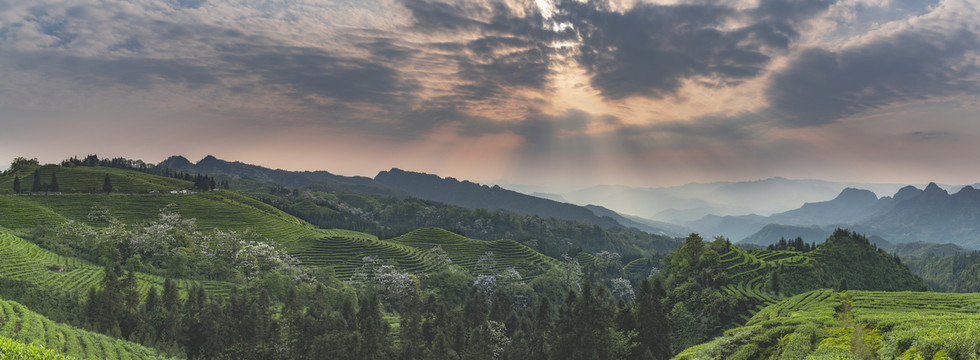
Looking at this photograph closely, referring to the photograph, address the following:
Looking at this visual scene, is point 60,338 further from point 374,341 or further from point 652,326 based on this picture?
point 652,326

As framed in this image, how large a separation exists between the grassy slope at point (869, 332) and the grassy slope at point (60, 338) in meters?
61.3

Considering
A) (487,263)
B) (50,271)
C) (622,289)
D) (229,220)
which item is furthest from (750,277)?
(229,220)

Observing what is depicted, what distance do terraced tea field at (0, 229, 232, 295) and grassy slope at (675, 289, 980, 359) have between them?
116922 millimetres

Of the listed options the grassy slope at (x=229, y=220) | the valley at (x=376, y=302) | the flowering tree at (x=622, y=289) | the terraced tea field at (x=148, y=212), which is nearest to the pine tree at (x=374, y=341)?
the valley at (x=376, y=302)

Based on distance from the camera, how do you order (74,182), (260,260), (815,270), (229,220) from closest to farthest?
(815,270), (260,260), (229,220), (74,182)

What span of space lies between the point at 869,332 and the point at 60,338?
7872 cm

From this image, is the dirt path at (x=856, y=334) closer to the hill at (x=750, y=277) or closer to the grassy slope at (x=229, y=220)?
the hill at (x=750, y=277)

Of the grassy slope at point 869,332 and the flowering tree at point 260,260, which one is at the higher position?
the grassy slope at point 869,332

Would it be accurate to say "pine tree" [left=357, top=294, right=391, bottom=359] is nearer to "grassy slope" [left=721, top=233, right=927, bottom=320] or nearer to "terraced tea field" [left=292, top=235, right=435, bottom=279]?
"grassy slope" [left=721, top=233, right=927, bottom=320]

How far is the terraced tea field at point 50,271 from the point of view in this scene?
8716 cm

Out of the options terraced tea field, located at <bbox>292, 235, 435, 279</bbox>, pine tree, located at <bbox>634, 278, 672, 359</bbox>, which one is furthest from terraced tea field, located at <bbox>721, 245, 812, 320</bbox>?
terraced tea field, located at <bbox>292, 235, 435, 279</bbox>

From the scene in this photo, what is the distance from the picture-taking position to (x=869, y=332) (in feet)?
100

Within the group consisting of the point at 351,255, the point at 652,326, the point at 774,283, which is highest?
the point at 774,283

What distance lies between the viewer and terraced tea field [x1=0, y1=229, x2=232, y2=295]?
8716 centimetres
